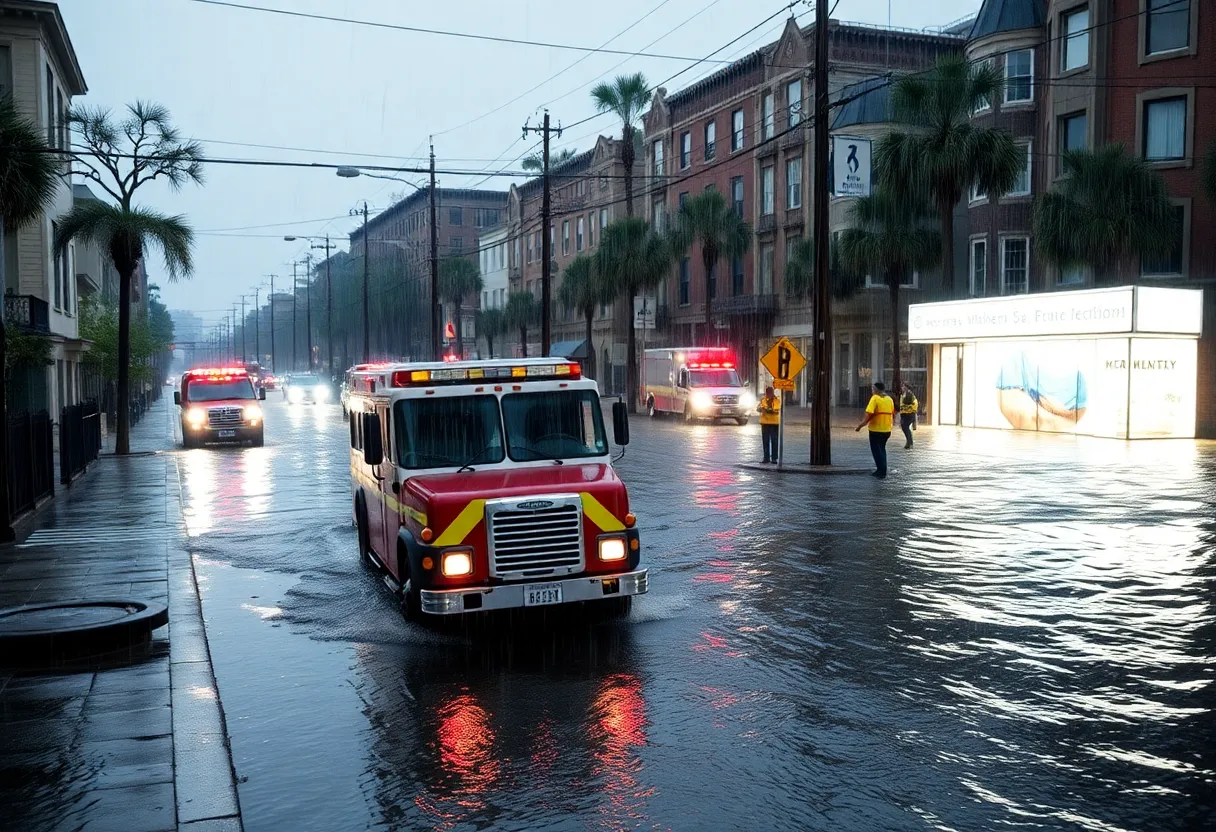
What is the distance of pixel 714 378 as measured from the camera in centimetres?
4344

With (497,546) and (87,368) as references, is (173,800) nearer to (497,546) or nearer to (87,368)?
(497,546)

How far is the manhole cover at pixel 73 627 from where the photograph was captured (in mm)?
8562

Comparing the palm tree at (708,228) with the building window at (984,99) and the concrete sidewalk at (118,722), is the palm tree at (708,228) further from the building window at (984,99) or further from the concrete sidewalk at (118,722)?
the concrete sidewalk at (118,722)

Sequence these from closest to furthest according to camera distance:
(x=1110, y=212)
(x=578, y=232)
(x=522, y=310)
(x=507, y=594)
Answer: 1. (x=507, y=594)
2. (x=1110, y=212)
3. (x=522, y=310)
4. (x=578, y=232)

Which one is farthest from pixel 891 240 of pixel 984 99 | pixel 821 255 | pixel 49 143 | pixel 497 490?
pixel 497 490

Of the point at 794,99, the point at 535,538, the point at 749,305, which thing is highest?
the point at 794,99

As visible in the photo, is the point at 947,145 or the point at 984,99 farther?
the point at 984,99

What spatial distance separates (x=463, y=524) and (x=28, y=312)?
26.1 m

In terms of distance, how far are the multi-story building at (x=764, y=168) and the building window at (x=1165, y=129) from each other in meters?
15.5

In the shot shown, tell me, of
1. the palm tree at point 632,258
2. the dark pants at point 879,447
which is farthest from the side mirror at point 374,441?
the palm tree at point 632,258

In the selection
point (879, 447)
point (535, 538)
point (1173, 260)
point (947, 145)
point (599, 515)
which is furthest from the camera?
point (947, 145)

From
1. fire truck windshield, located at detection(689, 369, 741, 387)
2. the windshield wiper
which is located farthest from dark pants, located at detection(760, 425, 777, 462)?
fire truck windshield, located at detection(689, 369, 741, 387)

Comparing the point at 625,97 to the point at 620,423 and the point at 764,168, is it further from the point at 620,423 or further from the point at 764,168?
the point at 620,423

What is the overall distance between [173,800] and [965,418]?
36.1 meters
